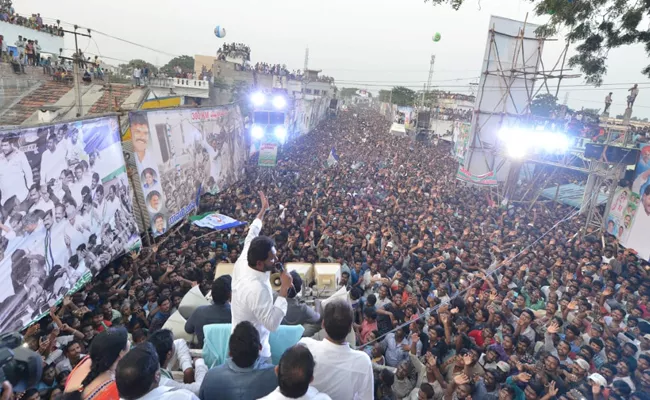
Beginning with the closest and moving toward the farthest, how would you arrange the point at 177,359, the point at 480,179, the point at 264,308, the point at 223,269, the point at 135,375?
1. the point at 135,375
2. the point at 264,308
3. the point at 177,359
4. the point at 223,269
5. the point at 480,179

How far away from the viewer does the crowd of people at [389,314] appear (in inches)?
84.0

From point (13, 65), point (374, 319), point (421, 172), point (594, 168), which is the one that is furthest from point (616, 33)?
point (13, 65)

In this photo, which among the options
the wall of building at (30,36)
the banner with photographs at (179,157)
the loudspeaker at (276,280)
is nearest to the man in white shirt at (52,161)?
the banner with photographs at (179,157)

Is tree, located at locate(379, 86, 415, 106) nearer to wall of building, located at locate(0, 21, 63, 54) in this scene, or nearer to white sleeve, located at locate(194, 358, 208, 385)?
wall of building, located at locate(0, 21, 63, 54)

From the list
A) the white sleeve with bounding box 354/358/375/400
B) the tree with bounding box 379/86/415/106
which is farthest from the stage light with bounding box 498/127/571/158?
the tree with bounding box 379/86/415/106

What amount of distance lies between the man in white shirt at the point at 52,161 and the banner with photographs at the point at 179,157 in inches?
82.2

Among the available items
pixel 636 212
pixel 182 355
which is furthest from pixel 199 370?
pixel 636 212

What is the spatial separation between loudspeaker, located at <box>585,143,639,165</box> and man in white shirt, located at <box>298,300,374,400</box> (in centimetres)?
940

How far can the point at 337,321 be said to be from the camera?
6.92 feet

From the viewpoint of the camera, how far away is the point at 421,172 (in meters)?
17.2

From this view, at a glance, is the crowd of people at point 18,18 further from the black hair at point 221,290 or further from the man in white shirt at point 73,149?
the black hair at point 221,290

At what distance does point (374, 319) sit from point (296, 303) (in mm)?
1882

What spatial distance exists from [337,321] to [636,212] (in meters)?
9.33

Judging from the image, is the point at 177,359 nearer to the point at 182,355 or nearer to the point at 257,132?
the point at 182,355
